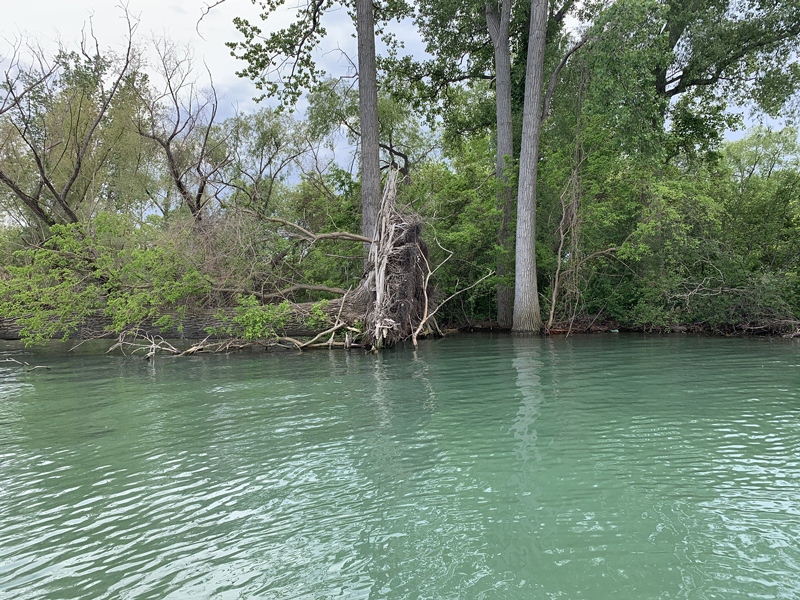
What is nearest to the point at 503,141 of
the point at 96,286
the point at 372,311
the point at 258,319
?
the point at 372,311

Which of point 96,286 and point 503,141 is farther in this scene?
point 503,141

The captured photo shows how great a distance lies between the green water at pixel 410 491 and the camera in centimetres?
271

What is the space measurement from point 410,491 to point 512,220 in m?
15.7

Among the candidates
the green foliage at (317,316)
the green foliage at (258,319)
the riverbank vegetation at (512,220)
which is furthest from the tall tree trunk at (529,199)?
the green foliage at (258,319)

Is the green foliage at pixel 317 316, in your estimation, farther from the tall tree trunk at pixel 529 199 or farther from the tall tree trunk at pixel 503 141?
the tall tree trunk at pixel 503 141

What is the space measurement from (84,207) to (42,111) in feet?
16.6

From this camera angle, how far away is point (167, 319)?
13945 millimetres

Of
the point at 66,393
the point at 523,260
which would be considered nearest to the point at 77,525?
the point at 66,393

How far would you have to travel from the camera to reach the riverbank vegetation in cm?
1412

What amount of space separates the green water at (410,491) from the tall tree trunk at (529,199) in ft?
27.7

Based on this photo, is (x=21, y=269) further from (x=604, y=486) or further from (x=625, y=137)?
(x=625, y=137)

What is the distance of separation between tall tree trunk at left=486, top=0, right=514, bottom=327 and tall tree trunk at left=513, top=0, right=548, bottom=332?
155 cm

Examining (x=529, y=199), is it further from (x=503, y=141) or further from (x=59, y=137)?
(x=59, y=137)

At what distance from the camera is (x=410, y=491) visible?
151 inches
